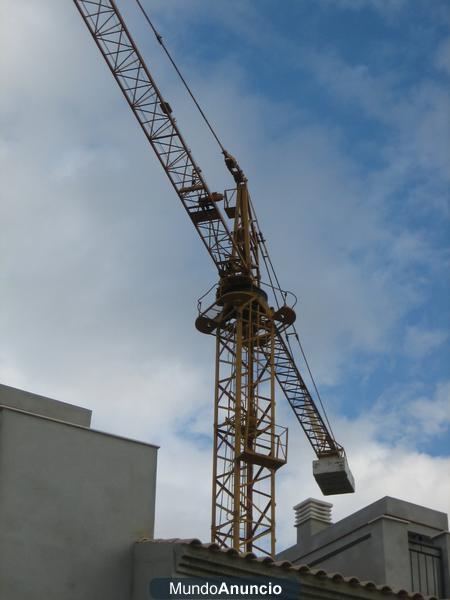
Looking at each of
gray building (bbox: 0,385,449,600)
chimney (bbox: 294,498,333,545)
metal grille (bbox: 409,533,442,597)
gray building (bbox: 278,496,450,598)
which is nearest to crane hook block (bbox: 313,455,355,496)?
chimney (bbox: 294,498,333,545)

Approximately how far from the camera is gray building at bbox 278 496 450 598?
21.7 m

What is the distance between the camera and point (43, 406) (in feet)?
61.5

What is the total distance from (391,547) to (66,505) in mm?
7797

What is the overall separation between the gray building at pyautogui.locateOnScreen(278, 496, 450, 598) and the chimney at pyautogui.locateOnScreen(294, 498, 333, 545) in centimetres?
147

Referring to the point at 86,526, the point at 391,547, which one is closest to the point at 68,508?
the point at 86,526

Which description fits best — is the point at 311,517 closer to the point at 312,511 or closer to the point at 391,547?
the point at 312,511

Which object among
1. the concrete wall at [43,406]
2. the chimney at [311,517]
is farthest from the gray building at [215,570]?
the chimney at [311,517]

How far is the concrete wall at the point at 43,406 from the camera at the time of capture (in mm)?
18531

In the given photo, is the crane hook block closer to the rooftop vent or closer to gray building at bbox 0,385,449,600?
the rooftop vent

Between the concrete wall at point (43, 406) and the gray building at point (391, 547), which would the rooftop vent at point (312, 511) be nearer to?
the gray building at point (391, 547)

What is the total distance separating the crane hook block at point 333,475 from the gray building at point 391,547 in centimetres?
3052

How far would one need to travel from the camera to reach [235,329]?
46688mm

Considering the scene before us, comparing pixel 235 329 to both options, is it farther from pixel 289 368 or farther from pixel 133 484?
pixel 133 484

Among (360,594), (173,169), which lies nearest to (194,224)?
(173,169)
